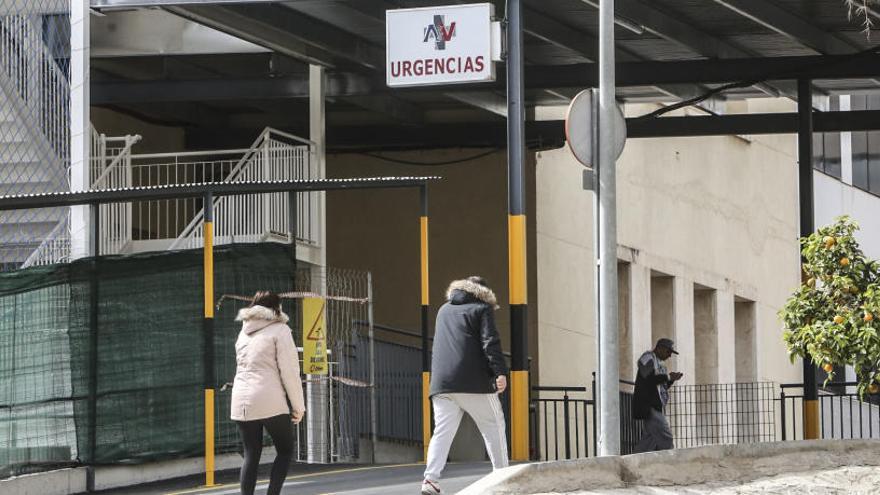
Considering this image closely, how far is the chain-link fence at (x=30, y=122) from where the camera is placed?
21.9 meters

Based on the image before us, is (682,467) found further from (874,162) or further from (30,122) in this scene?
(874,162)

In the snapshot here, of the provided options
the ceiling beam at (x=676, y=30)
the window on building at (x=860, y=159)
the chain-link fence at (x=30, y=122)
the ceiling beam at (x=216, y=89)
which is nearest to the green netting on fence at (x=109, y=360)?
the chain-link fence at (x=30, y=122)

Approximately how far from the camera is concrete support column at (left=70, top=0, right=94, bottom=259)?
21391mm

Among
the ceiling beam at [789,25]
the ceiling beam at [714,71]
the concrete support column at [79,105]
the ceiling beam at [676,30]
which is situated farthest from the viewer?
the ceiling beam at [714,71]

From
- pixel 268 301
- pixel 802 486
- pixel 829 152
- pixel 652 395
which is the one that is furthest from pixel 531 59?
pixel 829 152

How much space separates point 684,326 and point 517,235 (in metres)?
16.6

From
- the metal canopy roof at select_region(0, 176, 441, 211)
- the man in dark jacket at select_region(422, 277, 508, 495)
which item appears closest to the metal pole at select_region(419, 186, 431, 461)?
the metal canopy roof at select_region(0, 176, 441, 211)

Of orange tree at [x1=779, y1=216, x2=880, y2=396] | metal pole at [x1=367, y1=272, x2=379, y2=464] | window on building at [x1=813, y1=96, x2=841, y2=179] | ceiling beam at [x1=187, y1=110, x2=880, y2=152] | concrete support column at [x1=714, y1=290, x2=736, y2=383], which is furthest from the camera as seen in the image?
window on building at [x1=813, y1=96, x2=841, y2=179]

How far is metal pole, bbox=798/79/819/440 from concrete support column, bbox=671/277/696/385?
1067 centimetres

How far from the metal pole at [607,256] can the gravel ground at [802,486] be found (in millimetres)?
1334

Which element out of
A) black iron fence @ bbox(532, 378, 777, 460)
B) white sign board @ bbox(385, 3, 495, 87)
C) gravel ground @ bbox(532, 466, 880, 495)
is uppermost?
white sign board @ bbox(385, 3, 495, 87)

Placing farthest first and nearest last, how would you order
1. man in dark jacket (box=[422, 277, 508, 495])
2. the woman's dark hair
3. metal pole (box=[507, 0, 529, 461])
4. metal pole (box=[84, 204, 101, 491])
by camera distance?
metal pole (box=[507, 0, 529, 461]) < metal pole (box=[84, 204, 101, 491]) < man in dark jacket (box=[422, 277, 508, 495]) < the woman's dark hair

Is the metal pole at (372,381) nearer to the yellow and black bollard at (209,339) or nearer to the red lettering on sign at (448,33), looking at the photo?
the red lettering on sign at (448,33)

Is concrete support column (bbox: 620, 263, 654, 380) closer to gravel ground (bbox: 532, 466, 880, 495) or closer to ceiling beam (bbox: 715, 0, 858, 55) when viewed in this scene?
ceiling beam (bbox: 715, 0, 858, 55)
